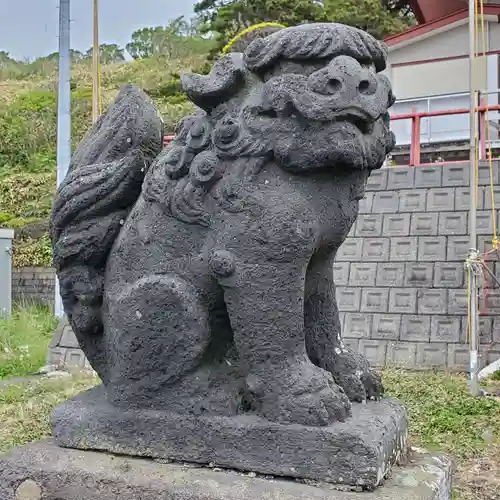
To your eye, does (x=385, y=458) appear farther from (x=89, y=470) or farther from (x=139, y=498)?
(x=89, y=470)

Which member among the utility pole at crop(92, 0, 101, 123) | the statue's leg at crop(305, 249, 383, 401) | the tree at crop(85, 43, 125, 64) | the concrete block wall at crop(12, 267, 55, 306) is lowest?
the concrete block wall at crop(12, 267, 55, 306)

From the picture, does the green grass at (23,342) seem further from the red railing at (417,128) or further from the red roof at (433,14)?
the red roof at (433,14)

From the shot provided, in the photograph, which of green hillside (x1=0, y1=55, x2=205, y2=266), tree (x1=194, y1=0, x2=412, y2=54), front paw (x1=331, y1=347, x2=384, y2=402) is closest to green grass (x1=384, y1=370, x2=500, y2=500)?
front paw (x1=331, y1=347, x2=384, y2=402)

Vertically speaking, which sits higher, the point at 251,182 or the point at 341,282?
the point at 251,182

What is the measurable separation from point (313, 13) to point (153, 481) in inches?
474

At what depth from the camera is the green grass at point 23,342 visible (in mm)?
5746

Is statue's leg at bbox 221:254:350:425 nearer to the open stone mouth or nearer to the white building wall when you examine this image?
the open stone mouth

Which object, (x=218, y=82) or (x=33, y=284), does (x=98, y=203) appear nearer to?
(x=218, y=82)

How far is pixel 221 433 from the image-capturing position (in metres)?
1.68

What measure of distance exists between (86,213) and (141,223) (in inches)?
7.2

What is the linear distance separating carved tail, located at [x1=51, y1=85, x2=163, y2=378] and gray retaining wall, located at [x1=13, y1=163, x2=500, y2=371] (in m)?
3.82

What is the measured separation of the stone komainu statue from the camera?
5.23 ft

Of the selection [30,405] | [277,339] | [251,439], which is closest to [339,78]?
[277,339]

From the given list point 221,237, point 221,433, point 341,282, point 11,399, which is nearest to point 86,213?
point 221,237
